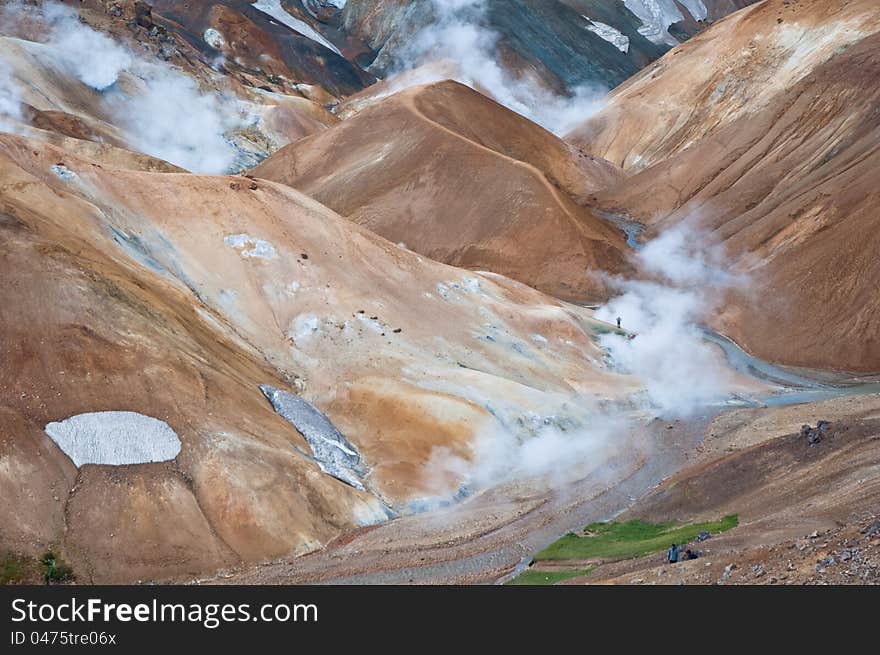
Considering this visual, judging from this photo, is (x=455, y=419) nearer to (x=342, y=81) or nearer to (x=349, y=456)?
(x=349, y=456)

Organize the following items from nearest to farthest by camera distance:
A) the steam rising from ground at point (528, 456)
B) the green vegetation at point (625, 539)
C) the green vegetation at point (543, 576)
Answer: the green vegetation at point (543, 576) < the green vegetation at point (625, 539) < the steam rising from ground at point (528, 456)

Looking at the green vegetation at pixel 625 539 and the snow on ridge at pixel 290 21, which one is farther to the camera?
the snow on ridge at pixel 290 21

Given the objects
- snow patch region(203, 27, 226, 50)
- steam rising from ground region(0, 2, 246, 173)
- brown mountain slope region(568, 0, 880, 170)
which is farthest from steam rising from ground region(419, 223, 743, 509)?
snow patch region(203, 27, 226, 50)

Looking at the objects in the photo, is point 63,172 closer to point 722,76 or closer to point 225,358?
point 225,358

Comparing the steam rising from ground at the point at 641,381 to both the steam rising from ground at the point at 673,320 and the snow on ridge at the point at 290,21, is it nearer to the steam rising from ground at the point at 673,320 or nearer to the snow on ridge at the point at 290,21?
the steam rising from ground at the point at 673,320

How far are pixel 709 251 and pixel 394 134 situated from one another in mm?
38658

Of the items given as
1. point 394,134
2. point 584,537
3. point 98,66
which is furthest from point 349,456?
point 98,66

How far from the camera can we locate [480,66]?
575ft

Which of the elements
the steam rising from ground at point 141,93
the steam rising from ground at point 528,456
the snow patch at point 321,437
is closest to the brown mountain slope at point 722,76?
the steam rising from ground at point 141,93

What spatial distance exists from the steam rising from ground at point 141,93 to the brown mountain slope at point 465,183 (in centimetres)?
789

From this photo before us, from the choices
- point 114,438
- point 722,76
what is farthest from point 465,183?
point 114,438

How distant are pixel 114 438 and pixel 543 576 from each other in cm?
1510

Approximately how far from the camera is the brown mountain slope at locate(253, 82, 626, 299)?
314 feet

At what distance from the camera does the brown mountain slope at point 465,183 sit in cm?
9581
